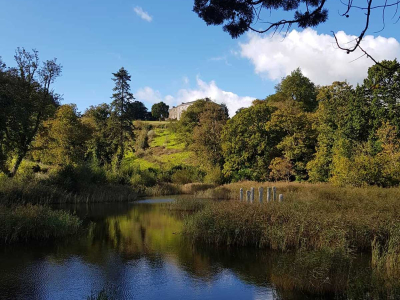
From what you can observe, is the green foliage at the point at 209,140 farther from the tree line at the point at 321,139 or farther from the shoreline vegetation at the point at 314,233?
the shoreline vegetation at the point at 314,233

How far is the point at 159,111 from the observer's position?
371ft

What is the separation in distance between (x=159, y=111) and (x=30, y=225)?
102 meters

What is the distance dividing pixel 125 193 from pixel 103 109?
2394 centimetres

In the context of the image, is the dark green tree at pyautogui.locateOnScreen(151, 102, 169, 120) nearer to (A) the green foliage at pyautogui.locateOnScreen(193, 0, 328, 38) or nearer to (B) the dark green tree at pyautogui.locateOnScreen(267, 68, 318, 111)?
(B) the dark green tree at pyautogui.locateOnScreen(267, 68, 318, 111)

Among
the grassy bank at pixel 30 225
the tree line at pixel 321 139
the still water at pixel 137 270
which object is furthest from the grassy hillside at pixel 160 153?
the still water at pixel 137 270

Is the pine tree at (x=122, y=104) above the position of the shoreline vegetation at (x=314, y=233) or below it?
above

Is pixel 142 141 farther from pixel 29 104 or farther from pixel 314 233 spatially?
pixel 314 233

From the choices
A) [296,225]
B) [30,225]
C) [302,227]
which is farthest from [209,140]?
[302,227]

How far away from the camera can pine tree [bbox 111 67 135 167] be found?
1750 inches

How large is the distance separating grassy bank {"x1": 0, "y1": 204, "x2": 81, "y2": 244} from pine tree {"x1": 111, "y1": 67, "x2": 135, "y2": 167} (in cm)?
3025

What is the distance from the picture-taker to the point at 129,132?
146 feet

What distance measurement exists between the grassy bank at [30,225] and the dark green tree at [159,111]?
98.7m

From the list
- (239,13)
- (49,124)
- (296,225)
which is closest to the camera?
(239,13)

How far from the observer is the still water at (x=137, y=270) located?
25.8 feet
